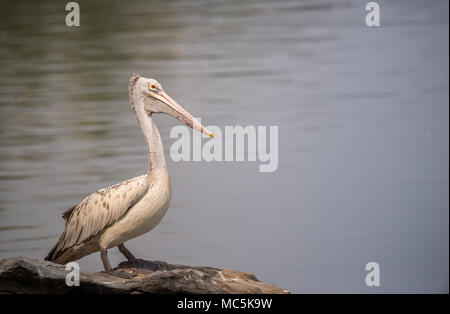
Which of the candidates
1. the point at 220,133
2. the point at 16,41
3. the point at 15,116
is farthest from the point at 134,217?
the point at 16,41

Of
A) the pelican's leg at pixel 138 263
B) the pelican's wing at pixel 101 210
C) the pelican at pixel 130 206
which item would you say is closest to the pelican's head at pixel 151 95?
the pelican at pixel 130 206

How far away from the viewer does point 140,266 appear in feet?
18.0

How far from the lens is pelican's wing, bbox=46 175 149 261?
5.27 m

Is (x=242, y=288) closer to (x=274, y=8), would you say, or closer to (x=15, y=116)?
(x=15, y=116)

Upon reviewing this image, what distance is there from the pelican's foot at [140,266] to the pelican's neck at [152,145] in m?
0.59

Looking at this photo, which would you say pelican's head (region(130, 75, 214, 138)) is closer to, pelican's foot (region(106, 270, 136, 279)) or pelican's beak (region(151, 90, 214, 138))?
pelican's beak (region(151, 90, 214, 138))

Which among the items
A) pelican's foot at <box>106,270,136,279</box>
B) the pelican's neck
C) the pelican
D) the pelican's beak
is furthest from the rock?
the pelican's beak

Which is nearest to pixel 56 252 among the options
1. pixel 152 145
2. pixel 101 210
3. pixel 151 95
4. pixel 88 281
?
pixel 101 210

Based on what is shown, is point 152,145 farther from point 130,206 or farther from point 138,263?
point 138,263

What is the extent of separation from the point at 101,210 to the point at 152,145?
50 centimetres

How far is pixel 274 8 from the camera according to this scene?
1850cm

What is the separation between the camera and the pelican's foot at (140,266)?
5432 mm

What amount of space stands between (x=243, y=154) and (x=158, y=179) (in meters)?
3.93

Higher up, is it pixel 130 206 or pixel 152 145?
pixel 152 145
